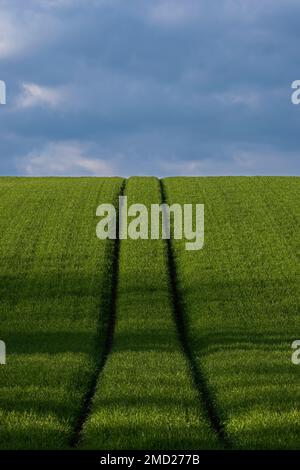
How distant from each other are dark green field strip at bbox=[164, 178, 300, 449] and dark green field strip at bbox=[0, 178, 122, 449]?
154 inches

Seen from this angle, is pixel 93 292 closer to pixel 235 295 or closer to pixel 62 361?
pixel 235 295

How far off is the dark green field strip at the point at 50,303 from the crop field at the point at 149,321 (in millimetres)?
77

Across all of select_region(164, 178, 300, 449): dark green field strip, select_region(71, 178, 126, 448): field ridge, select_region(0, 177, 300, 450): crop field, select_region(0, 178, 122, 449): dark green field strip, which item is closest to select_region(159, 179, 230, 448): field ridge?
select_region(0, 177, 300, 450): crop field

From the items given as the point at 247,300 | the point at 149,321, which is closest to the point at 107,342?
the point at 149,321

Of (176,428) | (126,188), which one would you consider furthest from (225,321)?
(126,188)

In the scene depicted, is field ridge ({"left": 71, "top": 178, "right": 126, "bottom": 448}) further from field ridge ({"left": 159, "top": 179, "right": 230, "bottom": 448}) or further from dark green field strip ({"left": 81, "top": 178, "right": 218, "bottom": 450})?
field ridge ({"left": 159, "top": 179, "right": 230, "bottom": 448})

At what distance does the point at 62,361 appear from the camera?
26219mm

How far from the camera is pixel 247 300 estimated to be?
39281mm

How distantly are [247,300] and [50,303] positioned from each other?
970cm

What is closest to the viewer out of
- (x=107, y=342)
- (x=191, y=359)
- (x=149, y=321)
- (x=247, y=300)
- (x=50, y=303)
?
(x=191, y=359)

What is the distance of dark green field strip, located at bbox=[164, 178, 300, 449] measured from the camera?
1814 cm

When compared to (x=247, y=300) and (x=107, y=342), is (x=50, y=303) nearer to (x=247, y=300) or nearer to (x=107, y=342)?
(x=107, y=342)

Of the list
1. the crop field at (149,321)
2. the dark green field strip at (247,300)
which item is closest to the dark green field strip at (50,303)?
the crop field at (149,321)

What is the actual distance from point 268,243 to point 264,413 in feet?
108
